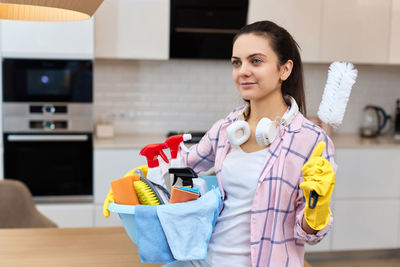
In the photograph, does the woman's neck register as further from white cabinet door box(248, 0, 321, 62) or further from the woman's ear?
white cabinet door box(248, 0, 321, 62)

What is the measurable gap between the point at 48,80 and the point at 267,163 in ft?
7.23

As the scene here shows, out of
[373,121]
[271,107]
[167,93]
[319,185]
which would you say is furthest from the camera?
[373,121]

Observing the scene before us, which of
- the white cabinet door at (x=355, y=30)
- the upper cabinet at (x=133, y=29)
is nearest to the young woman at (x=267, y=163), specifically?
the upper cabinet at (x=133, y=29)

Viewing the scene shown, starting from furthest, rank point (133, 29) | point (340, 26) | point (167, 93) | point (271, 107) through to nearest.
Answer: point (167, 93) → point (340, 26) → point (133, 29) → point (271, 107)

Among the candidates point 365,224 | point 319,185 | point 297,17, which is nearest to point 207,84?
point 297,17

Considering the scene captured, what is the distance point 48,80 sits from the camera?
3.06m

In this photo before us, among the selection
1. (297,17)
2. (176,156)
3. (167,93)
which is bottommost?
(176,156)

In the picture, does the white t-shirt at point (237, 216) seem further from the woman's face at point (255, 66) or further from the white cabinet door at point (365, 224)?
the white cabinet door at point (365, 224)

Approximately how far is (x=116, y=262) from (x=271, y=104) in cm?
66

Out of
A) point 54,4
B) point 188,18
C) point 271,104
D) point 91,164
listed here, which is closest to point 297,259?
point 271,104

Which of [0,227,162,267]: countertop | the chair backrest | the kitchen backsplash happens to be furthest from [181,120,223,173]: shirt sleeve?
the kitchen backsplash

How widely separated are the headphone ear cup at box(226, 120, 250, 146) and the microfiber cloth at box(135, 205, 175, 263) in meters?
0.32

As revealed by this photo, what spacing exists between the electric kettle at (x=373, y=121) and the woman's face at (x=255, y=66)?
2.75 m

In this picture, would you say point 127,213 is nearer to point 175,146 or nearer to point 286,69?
point 175,146
